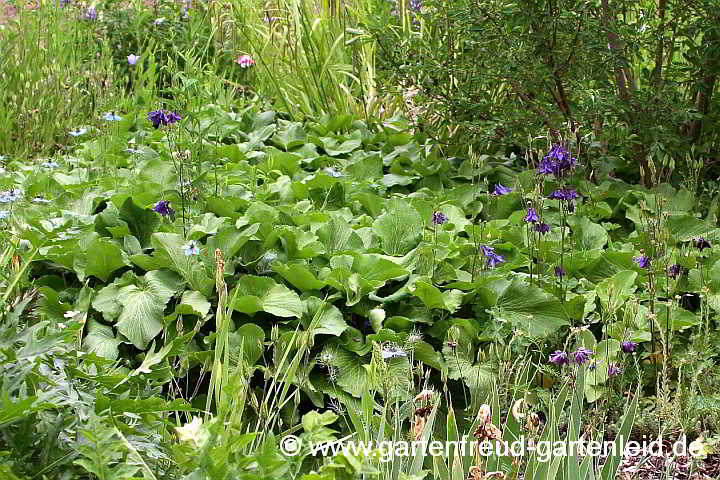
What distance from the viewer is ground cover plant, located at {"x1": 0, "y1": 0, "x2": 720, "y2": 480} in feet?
4.95

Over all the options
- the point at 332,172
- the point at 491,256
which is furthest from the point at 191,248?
the point at 332,172

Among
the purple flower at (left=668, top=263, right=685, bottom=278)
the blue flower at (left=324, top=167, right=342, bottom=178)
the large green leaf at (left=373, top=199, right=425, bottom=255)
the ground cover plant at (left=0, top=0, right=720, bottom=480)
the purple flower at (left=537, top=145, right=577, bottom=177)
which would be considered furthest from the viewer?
the blue flower at (left=324, top=167, right=342, bottom=178)

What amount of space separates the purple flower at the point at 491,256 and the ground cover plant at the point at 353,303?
0.01 metres

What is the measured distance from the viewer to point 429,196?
3775 millimetres

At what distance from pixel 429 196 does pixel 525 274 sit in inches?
36.0

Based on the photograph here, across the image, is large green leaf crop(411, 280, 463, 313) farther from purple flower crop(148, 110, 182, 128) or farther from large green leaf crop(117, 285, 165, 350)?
purple flower crop(148, 110, 182, 128)

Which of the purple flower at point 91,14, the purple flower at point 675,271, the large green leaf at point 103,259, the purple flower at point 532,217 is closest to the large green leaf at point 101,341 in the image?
the large green leaf at point 103,259

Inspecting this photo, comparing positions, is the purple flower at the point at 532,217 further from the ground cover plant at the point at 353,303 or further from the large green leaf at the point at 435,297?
the large green leaf at the point at 435,297

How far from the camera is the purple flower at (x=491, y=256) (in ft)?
9.23

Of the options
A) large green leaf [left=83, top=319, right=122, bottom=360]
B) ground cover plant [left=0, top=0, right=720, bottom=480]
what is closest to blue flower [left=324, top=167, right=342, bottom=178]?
ground cover plant [left=0, top=0, right=720, bottom=480]

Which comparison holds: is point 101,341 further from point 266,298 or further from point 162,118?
point 162,118

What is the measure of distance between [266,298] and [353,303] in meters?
0.27

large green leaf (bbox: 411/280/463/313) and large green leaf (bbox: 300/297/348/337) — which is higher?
large green leaf (bbox: 411/280/463/313)

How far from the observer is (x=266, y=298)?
2.64 metres
